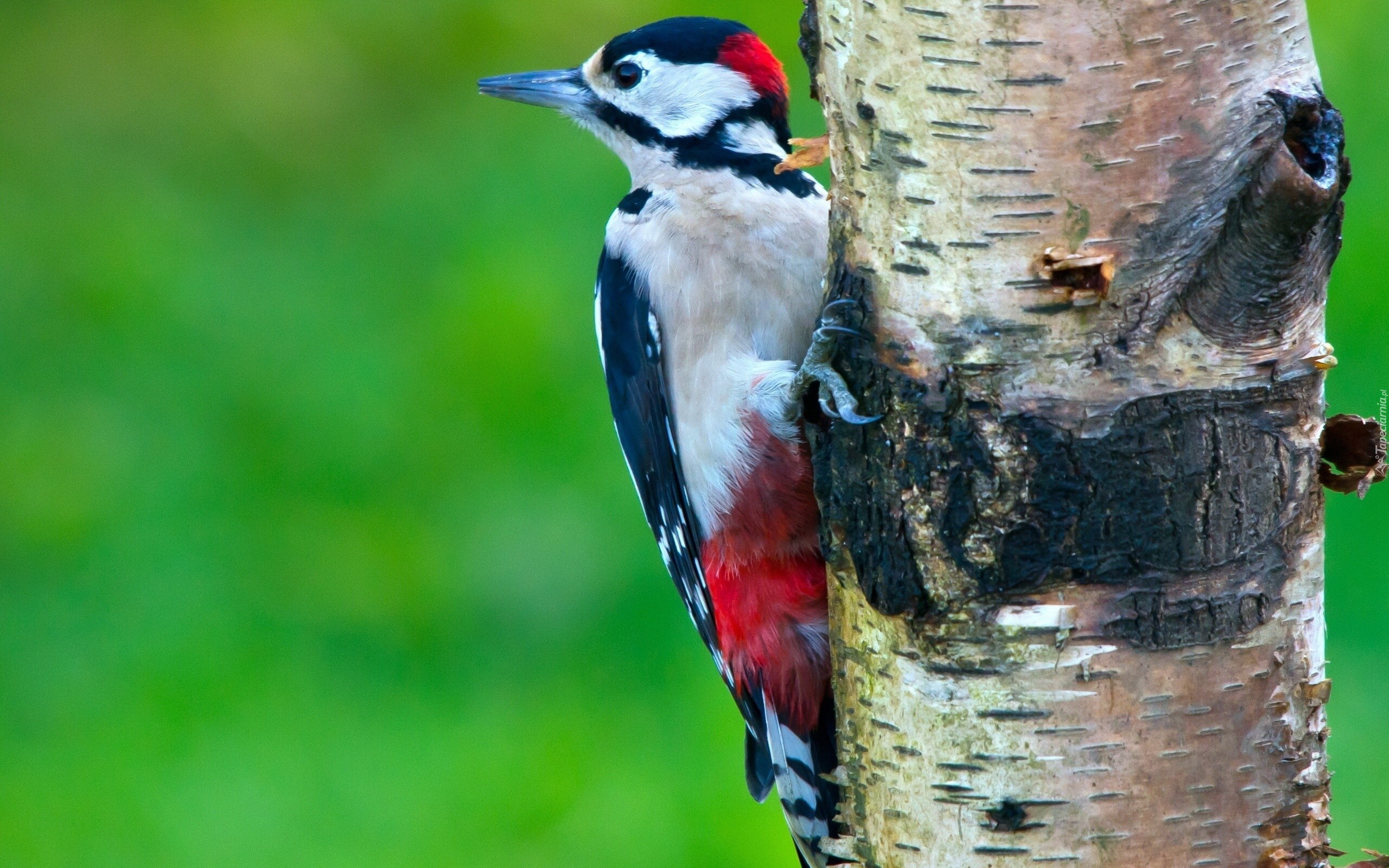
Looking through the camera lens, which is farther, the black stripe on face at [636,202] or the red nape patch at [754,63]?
the red nape patch at [754,63]

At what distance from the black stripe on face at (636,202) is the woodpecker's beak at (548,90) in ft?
1.28

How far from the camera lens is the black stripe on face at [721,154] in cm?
292

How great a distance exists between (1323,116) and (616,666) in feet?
10.9

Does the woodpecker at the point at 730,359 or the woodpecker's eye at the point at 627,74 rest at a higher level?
the woodpecker's eye at the point at 627,74

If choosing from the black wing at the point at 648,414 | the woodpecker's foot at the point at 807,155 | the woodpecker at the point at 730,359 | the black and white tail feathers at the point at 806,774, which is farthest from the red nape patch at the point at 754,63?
the black and white tail feathers at the point at 806,774

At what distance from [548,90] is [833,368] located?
58.3 inches

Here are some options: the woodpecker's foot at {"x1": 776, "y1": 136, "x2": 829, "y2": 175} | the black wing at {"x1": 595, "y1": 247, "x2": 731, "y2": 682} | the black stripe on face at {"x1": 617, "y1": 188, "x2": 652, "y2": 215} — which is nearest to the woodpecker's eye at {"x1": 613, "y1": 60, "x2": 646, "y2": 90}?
the black stripe on face at {"x1": 617, "y1": 188, "x2": 652, "y2": 215}

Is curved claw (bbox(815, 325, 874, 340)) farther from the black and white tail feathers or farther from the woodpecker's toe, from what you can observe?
the black and white tail feathers

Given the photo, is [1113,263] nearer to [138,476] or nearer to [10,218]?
[138,476]

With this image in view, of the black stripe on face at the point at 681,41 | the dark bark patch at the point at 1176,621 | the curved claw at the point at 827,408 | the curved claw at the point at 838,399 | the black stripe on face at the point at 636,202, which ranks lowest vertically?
the dark bark patch at the point at 1176,621

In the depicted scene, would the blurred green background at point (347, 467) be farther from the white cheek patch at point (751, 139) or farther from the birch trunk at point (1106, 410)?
the birch trunk at point (1106, 410)

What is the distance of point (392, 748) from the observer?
453 cm

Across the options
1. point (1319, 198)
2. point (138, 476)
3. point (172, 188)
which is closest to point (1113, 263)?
point (1319, 198)

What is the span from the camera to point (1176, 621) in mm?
1834
